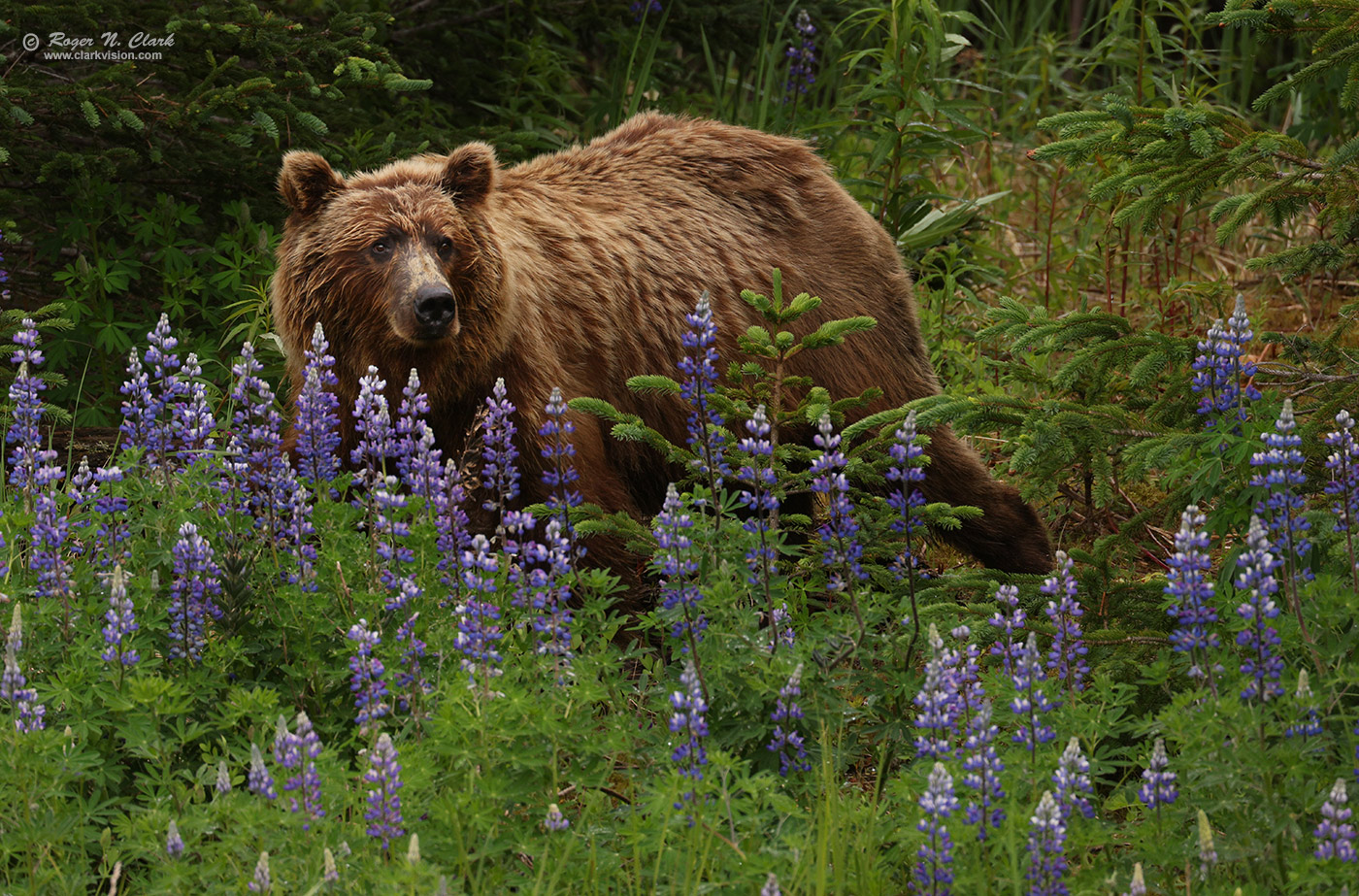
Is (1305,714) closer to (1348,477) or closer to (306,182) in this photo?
(1348,477)

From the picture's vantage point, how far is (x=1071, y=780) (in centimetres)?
258

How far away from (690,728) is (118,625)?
1200 millimetres

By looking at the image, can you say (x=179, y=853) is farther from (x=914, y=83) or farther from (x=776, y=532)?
(x=914, y=83)

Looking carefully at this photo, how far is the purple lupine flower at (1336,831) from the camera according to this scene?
7.93 feet

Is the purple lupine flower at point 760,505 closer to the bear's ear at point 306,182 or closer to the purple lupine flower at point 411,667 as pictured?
the purple lupine flower at point 411,667

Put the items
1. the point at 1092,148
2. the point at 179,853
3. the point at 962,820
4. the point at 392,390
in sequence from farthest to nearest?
the point at 392,390
the point at 1092,148
the point at 962,820
the point at 179,853

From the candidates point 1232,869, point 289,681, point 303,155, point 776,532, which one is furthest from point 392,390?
point 1232,869

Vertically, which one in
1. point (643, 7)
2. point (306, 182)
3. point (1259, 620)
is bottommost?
point (1259, 620)

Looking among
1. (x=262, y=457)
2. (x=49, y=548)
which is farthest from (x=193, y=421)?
(x=49, y=548)

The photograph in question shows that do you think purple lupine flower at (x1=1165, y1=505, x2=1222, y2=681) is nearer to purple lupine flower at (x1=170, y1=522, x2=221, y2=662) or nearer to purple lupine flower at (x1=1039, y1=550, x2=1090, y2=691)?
purple lupine flower at (x1=1039, y1=550, x2=1090, y2=691)

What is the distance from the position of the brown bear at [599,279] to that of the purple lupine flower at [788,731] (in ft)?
6.15

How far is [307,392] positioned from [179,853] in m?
1.49

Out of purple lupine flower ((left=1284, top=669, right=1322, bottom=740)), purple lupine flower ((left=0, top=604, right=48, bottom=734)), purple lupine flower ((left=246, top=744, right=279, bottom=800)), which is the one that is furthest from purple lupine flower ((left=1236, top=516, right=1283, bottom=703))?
purple lupine flower ((left=0, top=604, right=48, bottom=734))

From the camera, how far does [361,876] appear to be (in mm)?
2586
